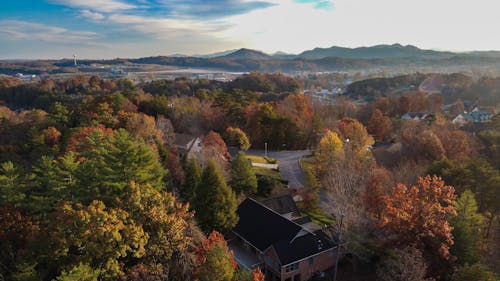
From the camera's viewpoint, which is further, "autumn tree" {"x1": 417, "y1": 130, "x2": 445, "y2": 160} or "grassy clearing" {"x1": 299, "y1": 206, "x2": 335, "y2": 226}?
"autumn tree" {"x1": 417, "y1": 130, "x2": 445, "y2": 160}

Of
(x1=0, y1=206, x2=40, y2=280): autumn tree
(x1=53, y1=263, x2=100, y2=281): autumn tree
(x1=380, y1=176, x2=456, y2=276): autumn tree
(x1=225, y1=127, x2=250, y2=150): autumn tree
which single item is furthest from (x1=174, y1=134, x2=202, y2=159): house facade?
(x1=53, y1=263, x2=100, y2=281): autumn tree

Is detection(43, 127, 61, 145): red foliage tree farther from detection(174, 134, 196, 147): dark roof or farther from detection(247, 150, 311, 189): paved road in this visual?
detection(247, 150, 311, 189): paved road

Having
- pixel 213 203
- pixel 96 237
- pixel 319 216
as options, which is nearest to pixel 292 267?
pixel 213 203

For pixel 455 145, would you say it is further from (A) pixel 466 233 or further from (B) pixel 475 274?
(B) pixel 475 274

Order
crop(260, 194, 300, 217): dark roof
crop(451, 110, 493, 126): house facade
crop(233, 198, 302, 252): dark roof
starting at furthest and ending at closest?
crop(451, 110, 493, 126): house facade < crop(260, 194, 300, 217): dark roof < crop(233, 198, 302, 252): dark roof

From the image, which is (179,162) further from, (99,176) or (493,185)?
(493,185)

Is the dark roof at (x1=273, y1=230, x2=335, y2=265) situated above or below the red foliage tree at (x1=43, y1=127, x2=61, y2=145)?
below

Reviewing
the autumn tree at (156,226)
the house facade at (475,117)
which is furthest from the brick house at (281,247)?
the house facade at (475,117)
